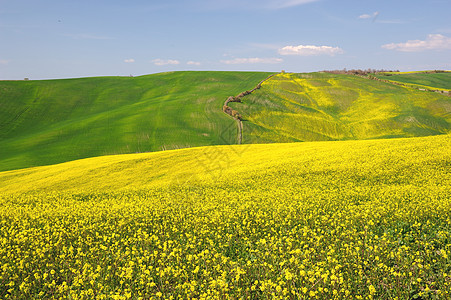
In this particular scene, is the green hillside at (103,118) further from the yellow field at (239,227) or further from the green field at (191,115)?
the yellow field at (239,227)

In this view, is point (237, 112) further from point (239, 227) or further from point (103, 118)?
point (239, 227)

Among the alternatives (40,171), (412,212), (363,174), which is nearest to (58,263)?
(412,212)

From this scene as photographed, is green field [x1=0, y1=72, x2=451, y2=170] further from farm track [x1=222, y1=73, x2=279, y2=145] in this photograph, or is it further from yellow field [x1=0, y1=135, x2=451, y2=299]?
yellow field [x1=0, y1=135, x2=451, y2=299]

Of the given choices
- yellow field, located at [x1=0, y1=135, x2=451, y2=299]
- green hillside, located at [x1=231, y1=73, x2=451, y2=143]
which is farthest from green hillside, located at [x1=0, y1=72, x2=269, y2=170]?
yellow field, located at [x1=0, y1=135, x2=451, y2=299]

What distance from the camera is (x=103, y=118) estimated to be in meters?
60.7

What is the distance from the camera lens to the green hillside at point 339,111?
191 ft

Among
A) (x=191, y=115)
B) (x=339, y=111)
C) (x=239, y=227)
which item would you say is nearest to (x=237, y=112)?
(x=191, y=115)

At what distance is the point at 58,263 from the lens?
9.45 meters

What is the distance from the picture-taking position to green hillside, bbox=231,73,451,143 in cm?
5834

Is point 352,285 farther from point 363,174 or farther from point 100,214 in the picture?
point 363,174

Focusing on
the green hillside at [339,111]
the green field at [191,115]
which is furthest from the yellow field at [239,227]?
the green hillside at [339,111]

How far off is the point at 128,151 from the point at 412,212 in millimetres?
43399

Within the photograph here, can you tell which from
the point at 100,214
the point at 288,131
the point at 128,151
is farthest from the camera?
the point at 288,131

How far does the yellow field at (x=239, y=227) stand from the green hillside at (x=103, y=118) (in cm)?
1785
